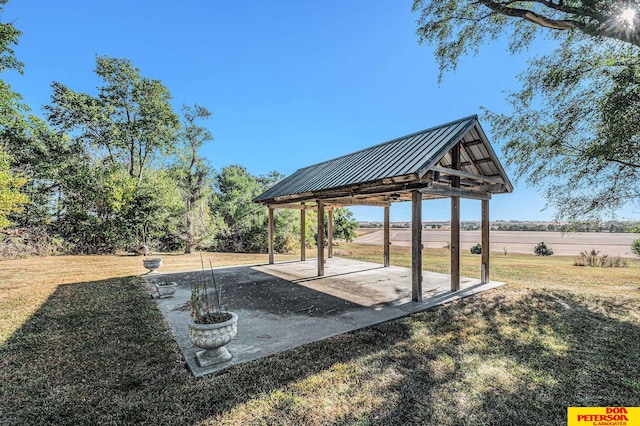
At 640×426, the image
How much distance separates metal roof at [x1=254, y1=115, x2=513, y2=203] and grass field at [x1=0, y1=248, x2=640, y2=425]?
3117 mm

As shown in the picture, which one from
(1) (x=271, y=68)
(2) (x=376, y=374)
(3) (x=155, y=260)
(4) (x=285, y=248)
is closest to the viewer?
(2) (x=376, y=374)

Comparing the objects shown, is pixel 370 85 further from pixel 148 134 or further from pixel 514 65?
pixel 148 134

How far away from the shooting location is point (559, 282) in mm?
8828

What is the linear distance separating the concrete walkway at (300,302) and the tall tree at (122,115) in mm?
13524

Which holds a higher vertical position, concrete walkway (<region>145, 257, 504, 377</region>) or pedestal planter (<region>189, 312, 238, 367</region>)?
pedestal planter (<region>189, 312, 238, 367</region>)

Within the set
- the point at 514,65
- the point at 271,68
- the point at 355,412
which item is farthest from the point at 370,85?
the point at 355,412

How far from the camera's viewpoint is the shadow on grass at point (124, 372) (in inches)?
104

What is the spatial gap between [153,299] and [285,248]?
40.3ft

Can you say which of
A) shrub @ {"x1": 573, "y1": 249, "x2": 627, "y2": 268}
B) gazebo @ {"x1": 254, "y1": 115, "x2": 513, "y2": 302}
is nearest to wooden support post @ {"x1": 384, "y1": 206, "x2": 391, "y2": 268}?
gazebo @ {"x1": 254, "y1": 115, "x2": 513, "y2": 302}

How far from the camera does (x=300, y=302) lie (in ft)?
20.4

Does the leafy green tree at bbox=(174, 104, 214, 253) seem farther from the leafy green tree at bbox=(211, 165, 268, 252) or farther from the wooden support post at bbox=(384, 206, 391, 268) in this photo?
the wooden support post at bbox=(384, 206, 391, 268)

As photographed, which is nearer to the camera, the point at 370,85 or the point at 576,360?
the point at 576,360

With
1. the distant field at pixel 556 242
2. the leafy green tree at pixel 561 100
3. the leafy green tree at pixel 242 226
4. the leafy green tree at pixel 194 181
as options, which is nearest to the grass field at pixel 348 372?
the leafy green tree at pixel 561 100

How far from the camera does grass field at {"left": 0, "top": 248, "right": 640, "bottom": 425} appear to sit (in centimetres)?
262
